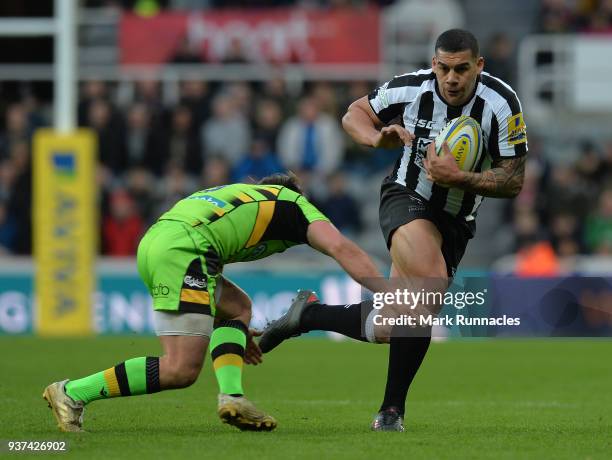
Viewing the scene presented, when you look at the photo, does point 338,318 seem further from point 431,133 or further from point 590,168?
point 590,168

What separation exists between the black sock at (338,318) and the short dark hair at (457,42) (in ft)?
4.63

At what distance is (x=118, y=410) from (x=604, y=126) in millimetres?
12914

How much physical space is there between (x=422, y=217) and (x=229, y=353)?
1.27 m

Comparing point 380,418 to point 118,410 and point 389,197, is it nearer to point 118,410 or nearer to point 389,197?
point 389,197

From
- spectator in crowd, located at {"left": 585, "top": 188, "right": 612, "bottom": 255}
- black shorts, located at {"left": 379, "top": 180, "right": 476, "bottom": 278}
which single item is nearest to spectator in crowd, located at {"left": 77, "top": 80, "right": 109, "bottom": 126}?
spectator in crowd, located at {"left": 585, "top": 188, "right": 612, "bottom": 255}

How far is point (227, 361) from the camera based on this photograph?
7066 mm

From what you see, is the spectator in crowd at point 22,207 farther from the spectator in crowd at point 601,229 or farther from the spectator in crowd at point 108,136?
the spectator in crowd at point 601,229

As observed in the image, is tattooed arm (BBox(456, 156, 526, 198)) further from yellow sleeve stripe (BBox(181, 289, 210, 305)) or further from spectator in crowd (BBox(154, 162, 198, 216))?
spectator in crowd (BBox(154, 162, 198, 216))

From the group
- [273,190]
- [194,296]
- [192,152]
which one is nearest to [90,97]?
[192,152]

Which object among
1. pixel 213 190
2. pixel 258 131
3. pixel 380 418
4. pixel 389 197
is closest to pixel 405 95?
pixel 389 197

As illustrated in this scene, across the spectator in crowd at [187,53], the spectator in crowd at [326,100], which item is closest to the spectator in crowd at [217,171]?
the spectator in crowd at [326,100]

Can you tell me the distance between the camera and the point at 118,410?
324 inches

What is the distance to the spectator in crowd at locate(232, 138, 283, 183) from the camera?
55.8ft

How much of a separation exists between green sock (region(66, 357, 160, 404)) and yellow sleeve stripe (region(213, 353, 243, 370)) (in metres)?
0.38
